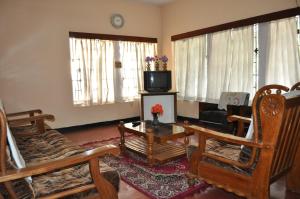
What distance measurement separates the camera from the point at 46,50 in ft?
15.0

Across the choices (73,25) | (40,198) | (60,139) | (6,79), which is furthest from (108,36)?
(40,198)

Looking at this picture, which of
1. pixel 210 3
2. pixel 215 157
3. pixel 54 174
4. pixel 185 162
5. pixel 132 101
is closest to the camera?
pixel 54 174

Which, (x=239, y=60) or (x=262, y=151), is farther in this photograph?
(x=239, y=60)

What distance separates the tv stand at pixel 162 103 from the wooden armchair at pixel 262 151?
3.22 metres

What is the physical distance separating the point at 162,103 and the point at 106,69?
4.74 feet

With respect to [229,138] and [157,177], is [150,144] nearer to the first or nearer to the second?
[157,177]

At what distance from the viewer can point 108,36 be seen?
5.20 meters

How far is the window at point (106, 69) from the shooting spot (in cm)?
493

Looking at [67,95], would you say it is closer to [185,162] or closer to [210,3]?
[185,162]

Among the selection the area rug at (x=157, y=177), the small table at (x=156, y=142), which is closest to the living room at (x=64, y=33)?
the small table at (x=156, y=142)

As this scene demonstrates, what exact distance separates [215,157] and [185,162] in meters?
1.26

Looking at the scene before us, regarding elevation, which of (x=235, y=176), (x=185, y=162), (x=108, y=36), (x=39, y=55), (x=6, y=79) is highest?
(x=108, y=36)

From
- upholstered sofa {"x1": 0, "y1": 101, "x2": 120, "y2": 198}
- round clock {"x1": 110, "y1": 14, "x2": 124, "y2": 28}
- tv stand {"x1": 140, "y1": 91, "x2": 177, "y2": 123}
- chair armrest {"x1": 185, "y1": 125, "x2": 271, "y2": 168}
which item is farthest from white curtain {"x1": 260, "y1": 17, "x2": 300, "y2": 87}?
upholstered sofa {"x1": 0, "y1": 101, "x2": 120, "y2": 198}

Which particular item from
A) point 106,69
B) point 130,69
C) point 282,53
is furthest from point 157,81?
point 282,53
